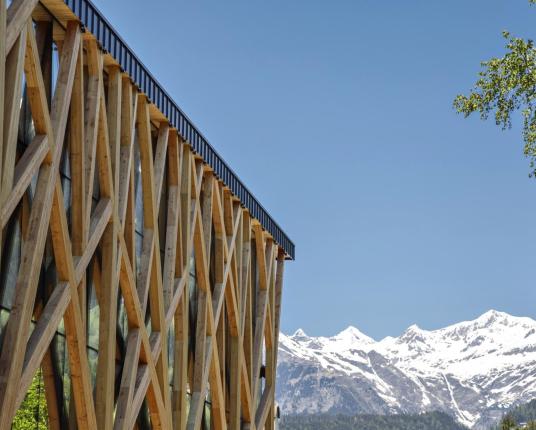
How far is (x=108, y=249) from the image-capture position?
127 ft

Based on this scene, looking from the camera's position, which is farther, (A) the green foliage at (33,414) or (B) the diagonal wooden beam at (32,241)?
(A) the green foliage at (33,414)

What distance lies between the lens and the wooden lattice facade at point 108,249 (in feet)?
104

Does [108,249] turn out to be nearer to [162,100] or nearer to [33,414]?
[33,414]

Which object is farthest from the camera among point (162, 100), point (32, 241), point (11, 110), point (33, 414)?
point (162, 100)

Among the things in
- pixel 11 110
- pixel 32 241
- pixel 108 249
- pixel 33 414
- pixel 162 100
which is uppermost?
pixel 162 100

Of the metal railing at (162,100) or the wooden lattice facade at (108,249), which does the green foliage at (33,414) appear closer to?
the wooden lattice facade at (108,249)

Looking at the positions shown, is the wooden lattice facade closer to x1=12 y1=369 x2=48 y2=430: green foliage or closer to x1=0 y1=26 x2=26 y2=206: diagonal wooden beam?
x1=0 y1=26 x2=26 y2=206: diagonal wooden beam

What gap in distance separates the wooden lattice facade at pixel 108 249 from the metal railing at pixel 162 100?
0.21 metres

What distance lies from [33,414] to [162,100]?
49.0 ft

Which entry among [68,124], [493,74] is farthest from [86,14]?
[493,74]

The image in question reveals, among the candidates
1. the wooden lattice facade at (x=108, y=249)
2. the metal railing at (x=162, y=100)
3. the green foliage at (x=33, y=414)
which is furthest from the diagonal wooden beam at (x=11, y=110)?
the green foliage at (x=33, y=414)

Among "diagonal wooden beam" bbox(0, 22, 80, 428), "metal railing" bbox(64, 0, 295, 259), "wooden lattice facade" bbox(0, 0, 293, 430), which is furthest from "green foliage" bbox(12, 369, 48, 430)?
"metal railing" bbox(64, 0, 295, 259)

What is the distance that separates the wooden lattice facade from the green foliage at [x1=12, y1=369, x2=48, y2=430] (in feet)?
3.47

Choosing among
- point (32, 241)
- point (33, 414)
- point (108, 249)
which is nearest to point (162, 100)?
point (108, 249)
